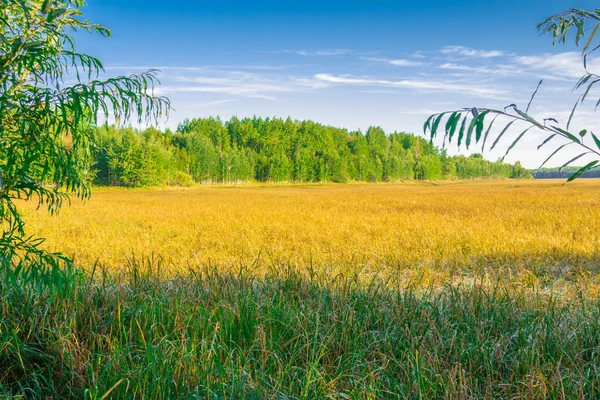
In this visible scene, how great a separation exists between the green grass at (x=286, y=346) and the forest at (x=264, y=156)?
1904 inches

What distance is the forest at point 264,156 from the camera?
2527 inches

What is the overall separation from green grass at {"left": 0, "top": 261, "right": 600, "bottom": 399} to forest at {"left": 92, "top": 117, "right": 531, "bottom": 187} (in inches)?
1904

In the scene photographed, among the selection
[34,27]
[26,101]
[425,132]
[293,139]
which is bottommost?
[425,132]

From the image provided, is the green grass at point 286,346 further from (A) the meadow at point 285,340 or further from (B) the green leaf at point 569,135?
(B) the green leaf at point 569,135

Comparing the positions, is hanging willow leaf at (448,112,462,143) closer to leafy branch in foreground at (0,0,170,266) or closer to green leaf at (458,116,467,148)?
green leaf at (458,116,467,148)

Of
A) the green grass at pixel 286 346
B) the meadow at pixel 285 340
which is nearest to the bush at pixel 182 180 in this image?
the meadow at pixel 285 340

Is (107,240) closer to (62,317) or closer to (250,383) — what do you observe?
(62,317)

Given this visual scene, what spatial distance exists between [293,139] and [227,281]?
9864 centimetres

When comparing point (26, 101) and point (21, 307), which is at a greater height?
point (26, 101)

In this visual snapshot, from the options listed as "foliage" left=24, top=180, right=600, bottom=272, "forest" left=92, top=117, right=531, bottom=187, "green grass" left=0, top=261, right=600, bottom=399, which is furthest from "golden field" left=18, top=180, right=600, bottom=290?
"forest" left=92, top=117, right=531, bottom=187

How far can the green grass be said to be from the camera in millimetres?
2662

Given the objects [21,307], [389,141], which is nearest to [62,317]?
[21,307]

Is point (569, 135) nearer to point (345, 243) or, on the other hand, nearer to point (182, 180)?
point (345, 243)

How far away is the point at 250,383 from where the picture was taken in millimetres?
2580
